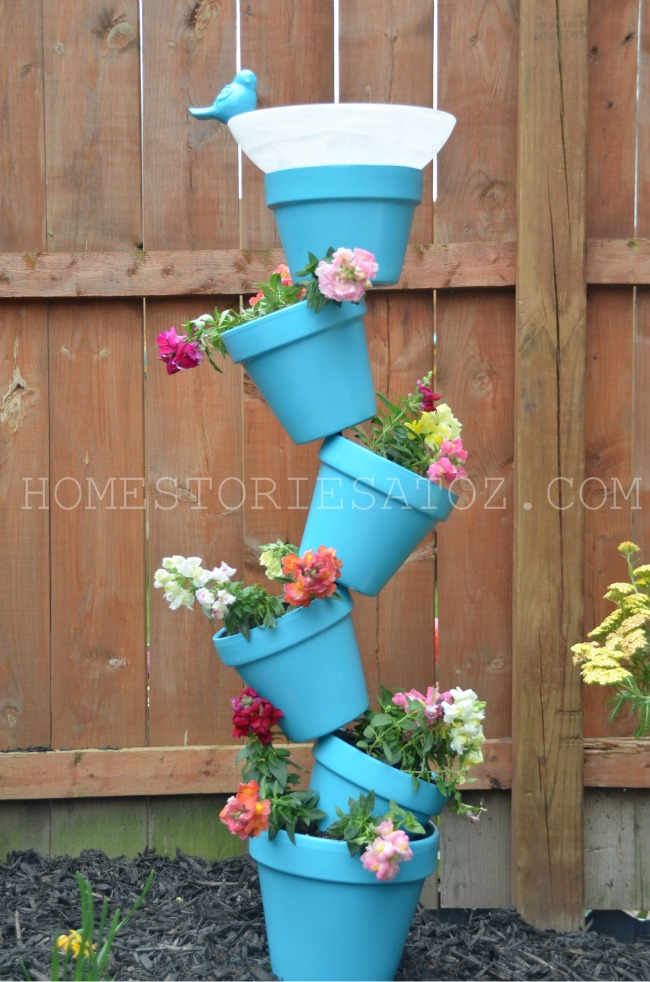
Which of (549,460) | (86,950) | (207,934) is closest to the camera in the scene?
(86,950)

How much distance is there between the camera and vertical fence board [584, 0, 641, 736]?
2.39 meters

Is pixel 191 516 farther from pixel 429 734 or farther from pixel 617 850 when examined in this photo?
pixel 617 850

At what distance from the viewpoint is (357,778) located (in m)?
1.94

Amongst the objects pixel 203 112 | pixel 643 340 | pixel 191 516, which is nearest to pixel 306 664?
pixel 191 516

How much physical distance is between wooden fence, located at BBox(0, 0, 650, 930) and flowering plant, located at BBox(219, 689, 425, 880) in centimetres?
50

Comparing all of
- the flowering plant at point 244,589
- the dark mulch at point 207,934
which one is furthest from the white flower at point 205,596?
the dark mulch at point 207,934

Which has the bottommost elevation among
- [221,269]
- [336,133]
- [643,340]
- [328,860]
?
[328,860]

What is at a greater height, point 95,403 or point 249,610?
point 95,403

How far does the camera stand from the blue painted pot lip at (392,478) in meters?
1.89

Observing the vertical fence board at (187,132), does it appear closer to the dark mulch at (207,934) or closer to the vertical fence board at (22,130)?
the vertical fence board at (22,130)

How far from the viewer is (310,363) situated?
6.25 feet

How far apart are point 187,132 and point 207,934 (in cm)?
180

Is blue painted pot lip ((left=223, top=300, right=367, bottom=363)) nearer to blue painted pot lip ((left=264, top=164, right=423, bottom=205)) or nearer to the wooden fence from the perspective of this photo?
blue painted pot lip ((left=264, top=164, right=423, bottom=205))

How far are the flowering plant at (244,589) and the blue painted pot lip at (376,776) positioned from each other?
285mm
